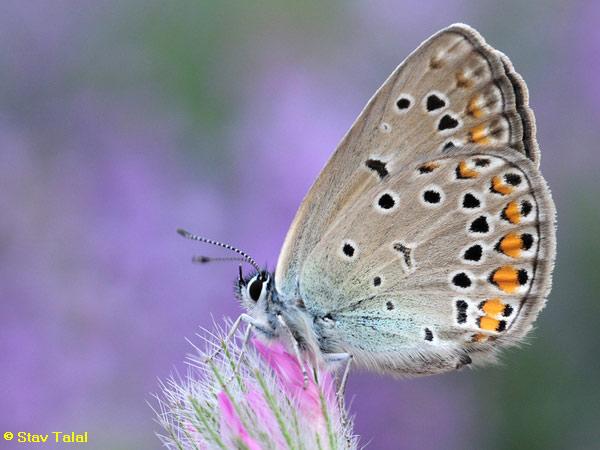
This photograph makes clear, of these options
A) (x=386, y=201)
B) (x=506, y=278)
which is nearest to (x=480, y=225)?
(x=506, y=278)

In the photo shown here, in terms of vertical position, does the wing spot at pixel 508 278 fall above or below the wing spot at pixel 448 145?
below

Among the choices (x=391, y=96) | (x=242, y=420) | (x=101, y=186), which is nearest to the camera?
(x=242, y=420)

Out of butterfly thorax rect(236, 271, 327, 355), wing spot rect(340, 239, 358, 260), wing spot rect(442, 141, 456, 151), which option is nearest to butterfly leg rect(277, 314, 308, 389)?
butterfly thorax rect(236, 271, 327, 355)

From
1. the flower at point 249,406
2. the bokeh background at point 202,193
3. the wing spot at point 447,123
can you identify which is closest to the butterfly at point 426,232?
the wing spot at point 447,123

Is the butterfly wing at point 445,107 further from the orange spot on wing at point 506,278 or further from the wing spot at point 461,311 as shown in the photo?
the wing spot at point 461,311

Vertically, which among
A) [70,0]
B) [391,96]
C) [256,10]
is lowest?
[391,96]

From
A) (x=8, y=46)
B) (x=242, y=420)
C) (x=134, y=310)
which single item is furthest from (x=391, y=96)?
(x=8, y=46)

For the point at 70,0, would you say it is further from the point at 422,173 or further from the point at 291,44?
the point at 422,173

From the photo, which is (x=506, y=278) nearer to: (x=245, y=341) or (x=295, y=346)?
(x=295, y=346)
